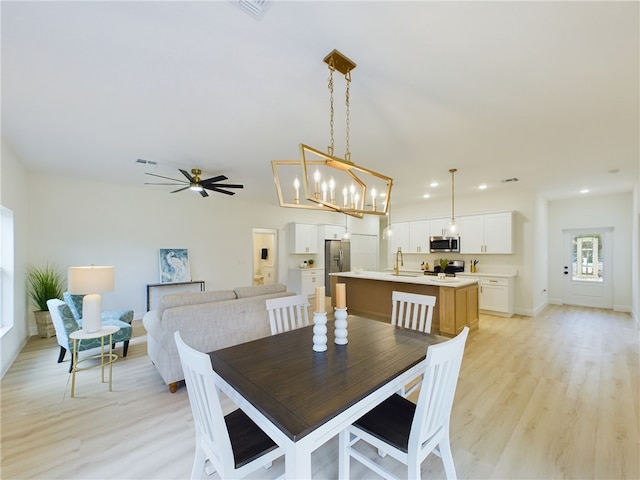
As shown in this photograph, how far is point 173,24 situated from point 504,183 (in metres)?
5.72

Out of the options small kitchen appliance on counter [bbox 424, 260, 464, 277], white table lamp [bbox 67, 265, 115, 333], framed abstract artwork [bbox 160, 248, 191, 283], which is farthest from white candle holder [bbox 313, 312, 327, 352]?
small kitchen appliance on counter [bbox 424, 260, 464, 277]

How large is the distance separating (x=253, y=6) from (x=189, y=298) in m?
2.60

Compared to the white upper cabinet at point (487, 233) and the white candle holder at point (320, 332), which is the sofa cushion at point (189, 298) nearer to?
the white candle holder at point (320, 332)

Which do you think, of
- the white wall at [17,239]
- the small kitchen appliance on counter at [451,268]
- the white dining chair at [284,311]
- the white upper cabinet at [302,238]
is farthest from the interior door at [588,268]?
the white wall at [17,239]

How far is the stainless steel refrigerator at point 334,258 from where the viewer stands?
813 cm

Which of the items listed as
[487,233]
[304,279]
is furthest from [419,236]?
[304,279]

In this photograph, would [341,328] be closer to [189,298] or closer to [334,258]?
[189,298]

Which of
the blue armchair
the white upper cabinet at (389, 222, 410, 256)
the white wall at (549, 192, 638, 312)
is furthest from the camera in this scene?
the white upper cabinet at (389, 222, 410, 256)

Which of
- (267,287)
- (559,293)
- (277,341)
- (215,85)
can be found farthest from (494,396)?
(559,293)

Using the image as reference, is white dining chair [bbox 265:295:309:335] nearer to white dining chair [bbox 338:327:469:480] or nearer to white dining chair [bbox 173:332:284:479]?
white dining chair [bbox 173:332:284:479]

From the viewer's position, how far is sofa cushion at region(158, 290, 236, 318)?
279cm

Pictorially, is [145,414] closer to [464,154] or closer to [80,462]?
[80,462]

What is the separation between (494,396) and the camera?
8.63 feet

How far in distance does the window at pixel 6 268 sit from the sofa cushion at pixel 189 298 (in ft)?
8.04
